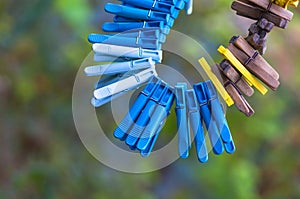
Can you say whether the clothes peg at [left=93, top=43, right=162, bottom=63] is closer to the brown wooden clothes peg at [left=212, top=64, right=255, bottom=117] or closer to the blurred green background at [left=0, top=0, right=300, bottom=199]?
the brown wooden clothes peg at [left=212, top=64, right=255, bottom=117]

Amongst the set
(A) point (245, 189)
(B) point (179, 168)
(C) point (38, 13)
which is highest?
(C) point (38, 13)

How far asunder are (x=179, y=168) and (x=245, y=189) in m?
0.39

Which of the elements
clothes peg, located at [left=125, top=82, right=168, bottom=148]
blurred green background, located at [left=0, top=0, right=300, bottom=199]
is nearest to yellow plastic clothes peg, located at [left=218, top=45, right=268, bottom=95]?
clothes peg, located at [left=125, top=82, right=168, bottom=148]

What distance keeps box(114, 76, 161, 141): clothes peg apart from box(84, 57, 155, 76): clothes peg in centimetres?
3

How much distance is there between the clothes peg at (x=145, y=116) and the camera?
0.80m

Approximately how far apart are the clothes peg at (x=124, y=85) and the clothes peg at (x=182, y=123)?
0.05 metres

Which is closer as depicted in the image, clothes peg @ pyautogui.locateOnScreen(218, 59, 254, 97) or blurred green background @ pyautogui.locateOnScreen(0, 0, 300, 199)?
clothes peg @ pyautogui.locateOnScreen(218, 59, 254, 97)

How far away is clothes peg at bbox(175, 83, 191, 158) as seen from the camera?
81cm

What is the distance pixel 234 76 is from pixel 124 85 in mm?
160

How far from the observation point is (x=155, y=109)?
82cm

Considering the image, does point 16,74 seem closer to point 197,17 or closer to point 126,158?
point 126,158

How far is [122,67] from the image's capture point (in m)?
0.81

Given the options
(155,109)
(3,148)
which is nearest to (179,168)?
(3,148)

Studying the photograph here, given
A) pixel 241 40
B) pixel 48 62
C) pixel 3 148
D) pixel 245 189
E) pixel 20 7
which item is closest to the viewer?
pixel 241 40
